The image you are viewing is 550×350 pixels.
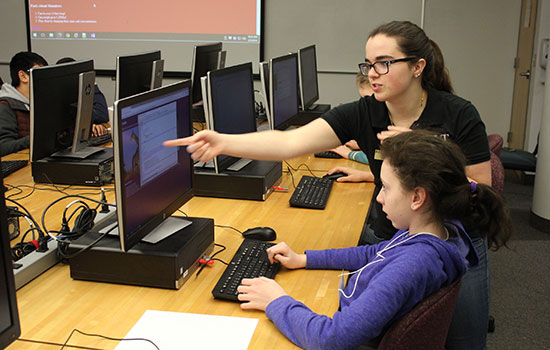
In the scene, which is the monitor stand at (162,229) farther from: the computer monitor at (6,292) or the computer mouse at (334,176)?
the computer mouse at (334,176)

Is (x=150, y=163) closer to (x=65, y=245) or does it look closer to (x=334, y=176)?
(x=65, y=245)

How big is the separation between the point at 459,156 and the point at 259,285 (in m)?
0.62

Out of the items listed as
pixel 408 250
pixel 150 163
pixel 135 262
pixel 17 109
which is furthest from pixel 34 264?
pixel 17 109

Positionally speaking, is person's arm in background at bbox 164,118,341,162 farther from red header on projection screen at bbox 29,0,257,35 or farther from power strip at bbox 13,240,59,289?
red header on projection screen at bbox 29,0,257,35

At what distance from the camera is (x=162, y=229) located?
173cm

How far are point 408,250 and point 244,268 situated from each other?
1.76 ft

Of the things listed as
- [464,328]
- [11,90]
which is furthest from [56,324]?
[11,90]

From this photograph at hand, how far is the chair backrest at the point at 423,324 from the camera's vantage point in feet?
4.00

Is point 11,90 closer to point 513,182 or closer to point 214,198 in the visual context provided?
point 214,198

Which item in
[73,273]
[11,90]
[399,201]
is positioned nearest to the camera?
[399,201]

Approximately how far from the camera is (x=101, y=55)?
584 cm

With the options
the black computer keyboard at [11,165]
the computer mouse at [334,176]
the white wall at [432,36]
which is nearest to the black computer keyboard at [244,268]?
the computer mouse at [334,176]

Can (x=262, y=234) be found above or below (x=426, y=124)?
below

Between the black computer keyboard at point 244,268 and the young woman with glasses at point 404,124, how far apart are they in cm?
31
